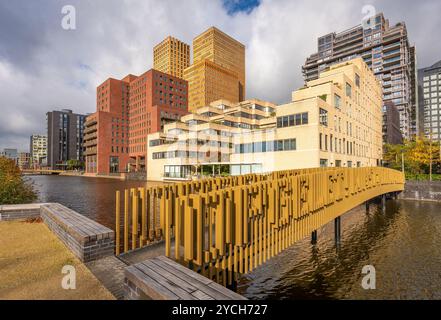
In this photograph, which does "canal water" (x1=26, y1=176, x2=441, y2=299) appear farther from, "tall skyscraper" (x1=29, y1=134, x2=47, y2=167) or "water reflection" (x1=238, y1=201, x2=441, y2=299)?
"tall skyscraper" (x1=29, y1=134, x2=47, y2=167)

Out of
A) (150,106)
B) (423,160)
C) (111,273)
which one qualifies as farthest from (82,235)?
(150,106)

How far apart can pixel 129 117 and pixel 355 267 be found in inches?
3739

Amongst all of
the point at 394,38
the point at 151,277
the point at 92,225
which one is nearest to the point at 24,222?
the point at 92,225

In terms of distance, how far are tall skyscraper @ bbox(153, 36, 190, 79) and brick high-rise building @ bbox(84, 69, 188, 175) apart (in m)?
→ 71.3

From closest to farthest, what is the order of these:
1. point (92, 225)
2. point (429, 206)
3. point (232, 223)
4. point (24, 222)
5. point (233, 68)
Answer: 1. point (232, 223)
2. point (92, 225)
3. point (24, 222)
4. point (429, 206)
5. point (233, 68)

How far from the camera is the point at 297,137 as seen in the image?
32625 millimetres

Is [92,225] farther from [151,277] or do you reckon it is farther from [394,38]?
[394,38]

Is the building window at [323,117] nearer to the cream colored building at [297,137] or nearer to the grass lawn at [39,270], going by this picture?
the cream colored building at [297,137]

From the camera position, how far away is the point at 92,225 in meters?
6.62

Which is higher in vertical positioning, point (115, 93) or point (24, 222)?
point (115, 93)

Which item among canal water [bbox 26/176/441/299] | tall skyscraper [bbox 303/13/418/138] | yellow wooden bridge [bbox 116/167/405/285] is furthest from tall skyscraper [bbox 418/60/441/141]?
yellow wooden bridge [bbox 116/167/405/285]

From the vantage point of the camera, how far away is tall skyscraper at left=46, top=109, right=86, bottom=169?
470 ft

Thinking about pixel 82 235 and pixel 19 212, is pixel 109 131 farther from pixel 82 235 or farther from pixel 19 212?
pixel 82 235
